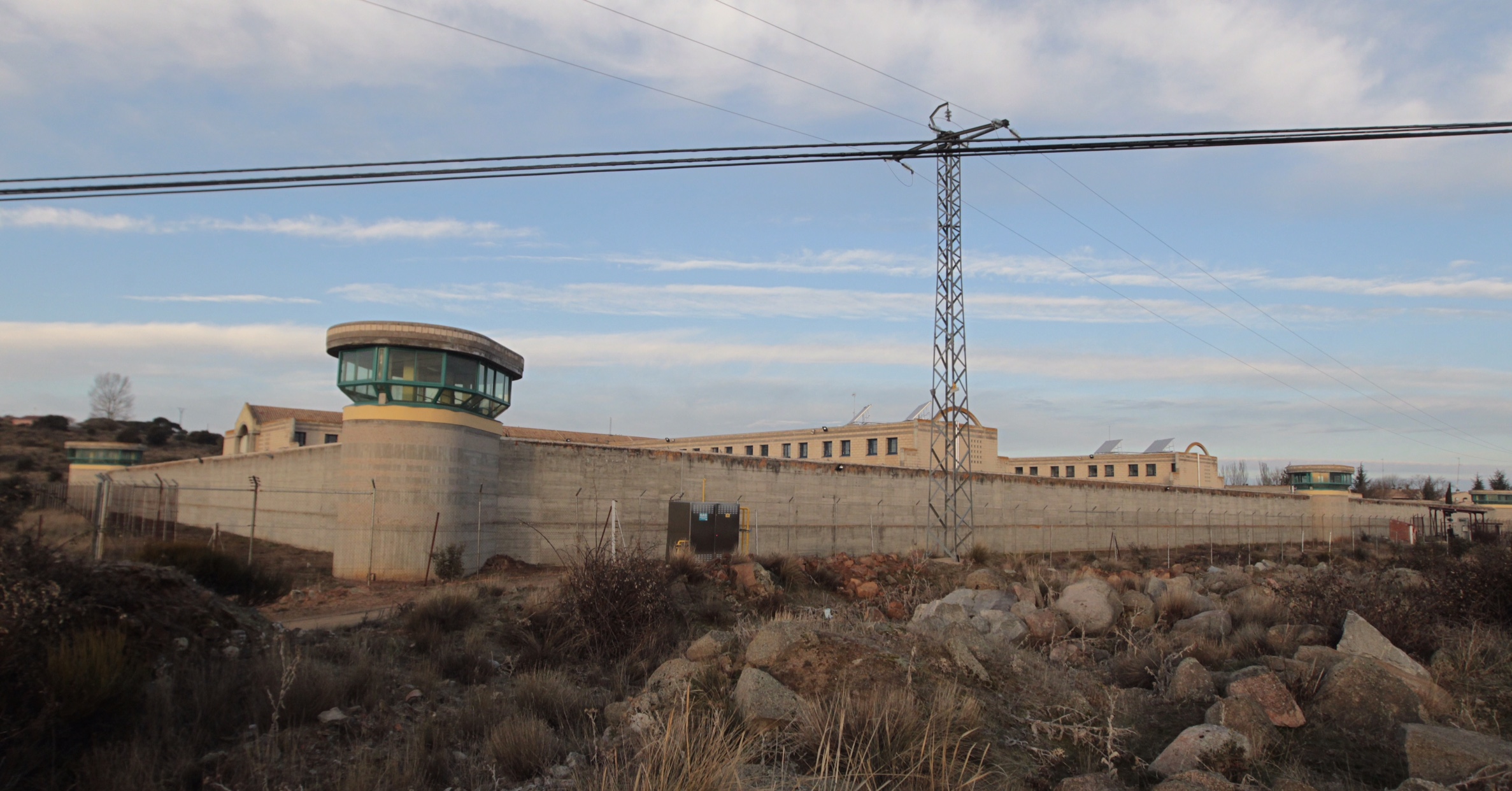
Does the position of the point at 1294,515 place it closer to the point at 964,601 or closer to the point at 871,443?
the point at 871,443

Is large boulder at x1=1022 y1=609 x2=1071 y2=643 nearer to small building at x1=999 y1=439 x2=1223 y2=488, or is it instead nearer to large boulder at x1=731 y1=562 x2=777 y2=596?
large boulder at x1=731 y1=562 x2=777 y2=596

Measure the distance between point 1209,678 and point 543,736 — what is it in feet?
22.4

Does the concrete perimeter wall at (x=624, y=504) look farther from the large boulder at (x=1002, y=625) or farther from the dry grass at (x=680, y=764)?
the dry grass at (x=680, y=764)

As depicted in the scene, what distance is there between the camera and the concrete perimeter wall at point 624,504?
21266 millimetres

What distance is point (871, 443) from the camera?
6381 cm

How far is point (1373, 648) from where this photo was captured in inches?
396

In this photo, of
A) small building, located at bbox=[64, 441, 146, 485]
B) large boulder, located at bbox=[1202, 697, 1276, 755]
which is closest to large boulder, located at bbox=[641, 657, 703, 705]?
large boulder, located at bbox=[1202, 697, 1276, 755]

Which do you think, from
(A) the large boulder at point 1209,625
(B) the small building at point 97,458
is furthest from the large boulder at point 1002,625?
(B) the small building at point 97,458

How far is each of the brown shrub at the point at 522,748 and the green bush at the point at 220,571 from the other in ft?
31.0

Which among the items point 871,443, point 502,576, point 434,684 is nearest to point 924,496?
point 502,576

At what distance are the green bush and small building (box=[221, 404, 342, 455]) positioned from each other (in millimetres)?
40485

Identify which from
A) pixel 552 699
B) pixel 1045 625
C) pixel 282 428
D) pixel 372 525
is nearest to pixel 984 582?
pixel 1045 625

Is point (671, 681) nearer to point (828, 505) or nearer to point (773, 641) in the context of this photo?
point (773, 641)

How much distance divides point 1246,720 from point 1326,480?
6975 cm
